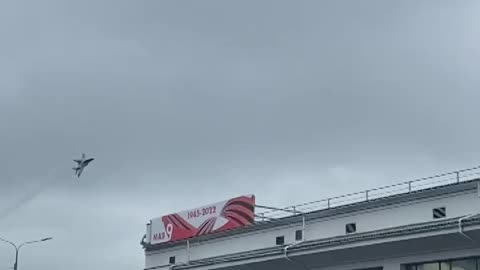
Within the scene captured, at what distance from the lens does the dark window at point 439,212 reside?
45.7m

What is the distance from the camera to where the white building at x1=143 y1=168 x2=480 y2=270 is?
43656 mm

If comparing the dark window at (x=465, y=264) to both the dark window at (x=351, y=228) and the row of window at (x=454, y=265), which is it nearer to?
the row of window at (x=454, y=265)

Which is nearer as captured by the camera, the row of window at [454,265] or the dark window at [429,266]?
the row of window at [454,265]

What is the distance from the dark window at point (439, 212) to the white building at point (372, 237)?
0.12 feet

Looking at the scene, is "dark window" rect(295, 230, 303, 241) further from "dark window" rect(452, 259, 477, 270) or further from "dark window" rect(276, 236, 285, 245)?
"dark window" rect(452, 259, 477, 270)

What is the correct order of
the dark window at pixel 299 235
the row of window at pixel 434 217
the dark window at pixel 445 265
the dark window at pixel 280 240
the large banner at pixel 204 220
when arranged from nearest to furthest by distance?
1. the dark window at pixel 445 265
2. the row of window at pixel 434 217
3. the dark window at pixel 299 235
4. the dark window at pixel 280 240
5. the large banner at pixel 204 220

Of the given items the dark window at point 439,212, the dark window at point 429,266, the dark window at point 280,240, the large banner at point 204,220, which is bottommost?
the dark window at point 429,266

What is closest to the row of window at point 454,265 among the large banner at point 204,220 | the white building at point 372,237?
the white building at point 372,237

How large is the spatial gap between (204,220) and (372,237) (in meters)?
18.7

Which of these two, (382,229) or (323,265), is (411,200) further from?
(323,265)

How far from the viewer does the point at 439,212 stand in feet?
151

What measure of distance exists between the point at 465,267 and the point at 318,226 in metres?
11.4

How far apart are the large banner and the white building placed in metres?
0.81

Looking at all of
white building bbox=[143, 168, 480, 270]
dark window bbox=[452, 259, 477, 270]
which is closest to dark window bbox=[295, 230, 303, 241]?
white building bbox=[143, 168, 480, 270]
